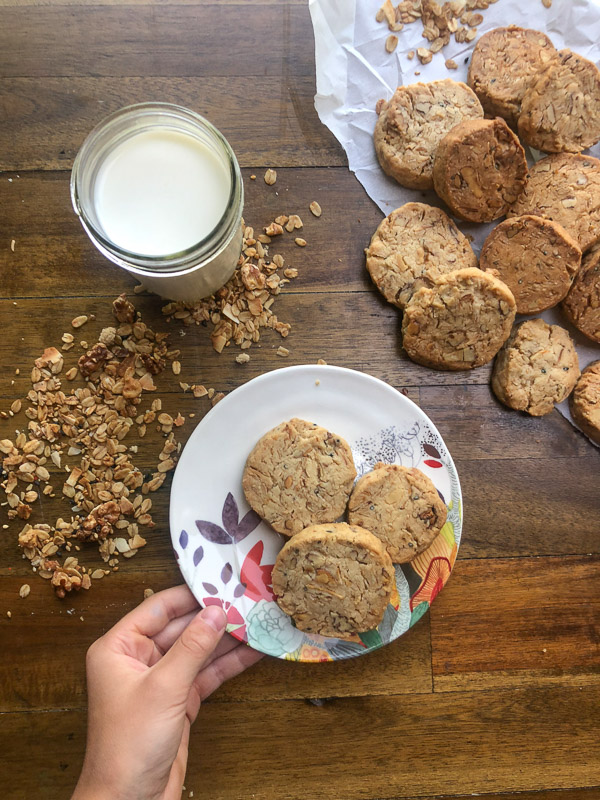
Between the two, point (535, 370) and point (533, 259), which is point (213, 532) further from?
point (533, 259)

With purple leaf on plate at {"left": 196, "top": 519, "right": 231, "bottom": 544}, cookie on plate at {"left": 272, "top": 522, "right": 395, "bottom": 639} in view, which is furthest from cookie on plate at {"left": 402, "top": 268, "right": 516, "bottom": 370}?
purple leaf on plate at {"left": 196, "top": 519, "right": 231, "bottom": 544}

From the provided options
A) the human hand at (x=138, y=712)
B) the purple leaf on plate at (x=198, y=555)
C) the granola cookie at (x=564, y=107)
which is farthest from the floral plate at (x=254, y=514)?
the granola cookie at (x=564, y=107)

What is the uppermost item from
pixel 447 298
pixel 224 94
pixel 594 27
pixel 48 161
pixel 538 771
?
pixel 594 27

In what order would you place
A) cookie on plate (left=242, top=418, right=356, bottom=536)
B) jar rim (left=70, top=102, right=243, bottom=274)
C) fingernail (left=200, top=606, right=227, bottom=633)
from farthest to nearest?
cookie on plate (left=242, top=418, right=356, bottom=536), fingernail (left=200, top=606, right=227, bottom=633), jar rim (left=70, top=102, right=243, bottom=274)

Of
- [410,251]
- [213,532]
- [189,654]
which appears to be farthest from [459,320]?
[189,654]

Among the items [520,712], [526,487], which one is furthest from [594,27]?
[520,712]

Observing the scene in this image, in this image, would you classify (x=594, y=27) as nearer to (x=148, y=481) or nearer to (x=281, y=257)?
(x=281, y=257)

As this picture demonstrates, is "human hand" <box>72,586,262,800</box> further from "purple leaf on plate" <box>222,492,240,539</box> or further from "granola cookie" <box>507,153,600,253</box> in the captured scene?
"granola cookie" <box>507,153,600,253</box>
